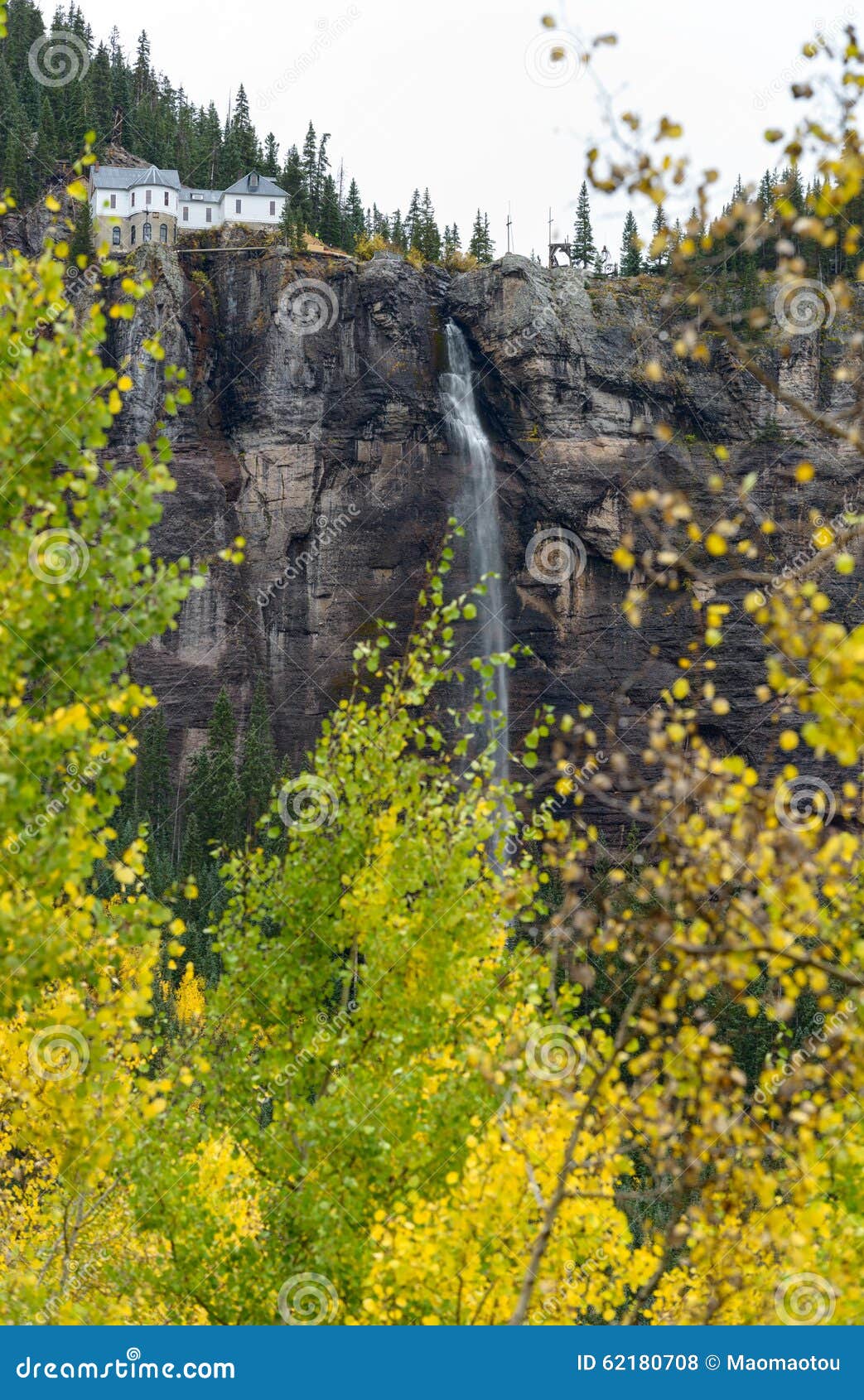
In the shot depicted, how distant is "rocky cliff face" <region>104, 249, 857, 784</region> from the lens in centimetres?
8481

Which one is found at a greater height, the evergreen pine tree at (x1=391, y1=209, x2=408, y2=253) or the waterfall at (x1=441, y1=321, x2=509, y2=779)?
the evergreen pine tree at (x1=391, y1=209, x2=408, y2=253)

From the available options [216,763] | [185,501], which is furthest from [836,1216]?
[185,501]

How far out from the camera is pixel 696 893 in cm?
802

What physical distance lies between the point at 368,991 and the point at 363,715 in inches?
134

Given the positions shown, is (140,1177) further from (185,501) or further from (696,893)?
(185,501)
